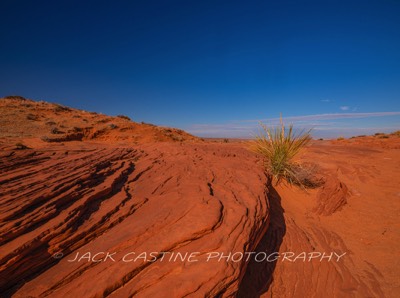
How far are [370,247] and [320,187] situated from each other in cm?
205

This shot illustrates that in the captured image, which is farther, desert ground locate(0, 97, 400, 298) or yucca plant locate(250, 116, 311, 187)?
yucca plant locate(250, 116, 311, 187)

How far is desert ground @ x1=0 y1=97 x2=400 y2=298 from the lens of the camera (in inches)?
78.5

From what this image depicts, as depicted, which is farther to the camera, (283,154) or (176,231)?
(283,154)

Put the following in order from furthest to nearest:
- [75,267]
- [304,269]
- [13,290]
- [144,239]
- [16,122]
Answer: [16,122], [304,269], [144,239], [75,267], [13,290]

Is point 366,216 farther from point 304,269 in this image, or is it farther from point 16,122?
point 16,122

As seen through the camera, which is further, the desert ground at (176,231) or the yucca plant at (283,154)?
the yucca plant at (283,154)

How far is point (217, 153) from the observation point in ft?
20.3

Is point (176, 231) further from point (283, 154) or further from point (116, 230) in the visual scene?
point (283, 154)

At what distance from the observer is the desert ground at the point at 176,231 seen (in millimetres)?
1995

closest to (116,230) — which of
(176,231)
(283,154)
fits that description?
(176,231)

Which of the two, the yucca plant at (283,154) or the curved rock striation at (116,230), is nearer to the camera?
the curved rock striation at (116,230)

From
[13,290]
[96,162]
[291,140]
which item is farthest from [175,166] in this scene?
[291,140]

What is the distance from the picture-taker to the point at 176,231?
2434mm

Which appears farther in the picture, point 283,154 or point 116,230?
point 283,154
